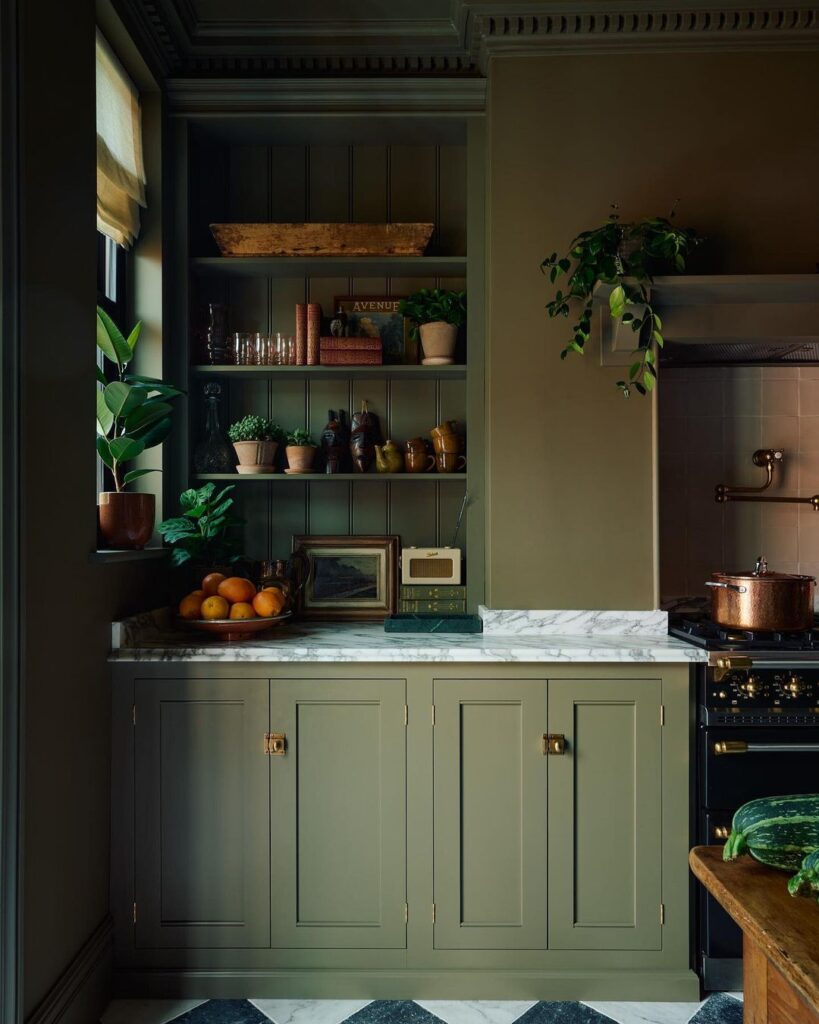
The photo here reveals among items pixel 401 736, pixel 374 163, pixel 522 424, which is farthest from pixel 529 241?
pixel 401 736

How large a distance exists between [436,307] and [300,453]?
2.31ft

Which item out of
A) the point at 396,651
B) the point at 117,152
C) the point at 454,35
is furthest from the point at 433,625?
the point at 454,35

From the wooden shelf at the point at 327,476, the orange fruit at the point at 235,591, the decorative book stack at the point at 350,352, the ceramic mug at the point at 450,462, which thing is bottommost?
the orange fruit at the point at 235,591

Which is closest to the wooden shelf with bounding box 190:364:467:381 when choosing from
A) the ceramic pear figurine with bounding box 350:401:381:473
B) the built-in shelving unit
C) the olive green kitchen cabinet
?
the built-in shelving unit

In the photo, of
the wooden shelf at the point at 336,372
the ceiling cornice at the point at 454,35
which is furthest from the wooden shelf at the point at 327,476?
the ceiling cornice at the point at 454,35

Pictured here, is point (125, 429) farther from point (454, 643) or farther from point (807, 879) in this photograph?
point (807, 879)

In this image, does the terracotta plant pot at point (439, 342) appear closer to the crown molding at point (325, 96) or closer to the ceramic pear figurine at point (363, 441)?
the ceramic pear figurine at point (363, 441)

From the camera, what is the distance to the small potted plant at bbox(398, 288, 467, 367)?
Result: 112 inches

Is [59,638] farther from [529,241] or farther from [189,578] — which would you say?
[529,241]

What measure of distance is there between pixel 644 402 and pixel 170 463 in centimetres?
162

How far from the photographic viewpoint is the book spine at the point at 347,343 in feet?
9.41

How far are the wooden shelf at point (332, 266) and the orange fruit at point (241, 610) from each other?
1.21m

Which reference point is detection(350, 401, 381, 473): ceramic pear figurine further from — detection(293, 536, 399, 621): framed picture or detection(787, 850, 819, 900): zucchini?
detection(787, 850, 819, 900): zucchini

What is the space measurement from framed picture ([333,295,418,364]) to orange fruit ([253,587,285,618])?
104 centimetres
